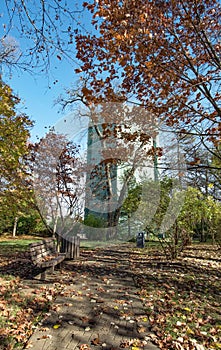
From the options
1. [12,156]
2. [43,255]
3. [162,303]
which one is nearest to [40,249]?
[43,255]

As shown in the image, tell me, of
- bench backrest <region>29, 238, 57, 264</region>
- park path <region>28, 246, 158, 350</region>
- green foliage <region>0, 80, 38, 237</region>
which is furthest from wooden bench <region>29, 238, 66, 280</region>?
green foliage <region>0, 80, 38, 237</region>

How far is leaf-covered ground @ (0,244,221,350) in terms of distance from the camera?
2.60 m

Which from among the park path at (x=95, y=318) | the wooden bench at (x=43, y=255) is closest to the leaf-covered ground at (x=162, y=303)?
the park path at (x=95, y=318)

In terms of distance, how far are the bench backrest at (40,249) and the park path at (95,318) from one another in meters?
0.53

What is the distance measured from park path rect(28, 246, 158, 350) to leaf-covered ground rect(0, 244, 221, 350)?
0.13 m

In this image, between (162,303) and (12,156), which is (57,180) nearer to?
(12,156)

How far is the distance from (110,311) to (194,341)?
1.15m

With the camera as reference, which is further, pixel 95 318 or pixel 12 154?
pixel 12 154

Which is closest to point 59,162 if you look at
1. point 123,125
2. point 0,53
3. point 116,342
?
point 123,125

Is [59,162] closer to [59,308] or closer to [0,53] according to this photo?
[0,53]

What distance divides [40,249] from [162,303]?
8.78ft

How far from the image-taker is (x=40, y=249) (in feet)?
16.4

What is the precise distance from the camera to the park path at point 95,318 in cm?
246

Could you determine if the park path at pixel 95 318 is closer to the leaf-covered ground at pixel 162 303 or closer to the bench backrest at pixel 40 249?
the leaf-covered ground at pixel 162 303
